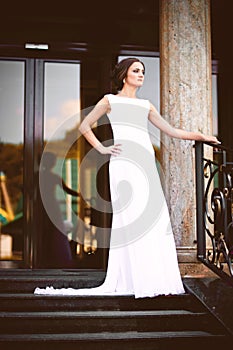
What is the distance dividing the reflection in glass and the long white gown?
2759 millimetres

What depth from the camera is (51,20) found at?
7492mm

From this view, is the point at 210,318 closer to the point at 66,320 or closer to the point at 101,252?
the point at 66,320

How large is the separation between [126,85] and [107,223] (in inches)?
78.2

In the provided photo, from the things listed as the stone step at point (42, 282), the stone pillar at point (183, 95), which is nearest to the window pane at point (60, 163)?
the stone step at point (42, 282)

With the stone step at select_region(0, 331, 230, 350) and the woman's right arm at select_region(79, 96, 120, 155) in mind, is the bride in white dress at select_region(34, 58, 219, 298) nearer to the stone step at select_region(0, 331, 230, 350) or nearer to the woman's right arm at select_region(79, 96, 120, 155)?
the woman's right arm at select_region(79, 96, 120, 155)

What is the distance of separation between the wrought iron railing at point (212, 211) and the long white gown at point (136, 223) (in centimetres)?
36

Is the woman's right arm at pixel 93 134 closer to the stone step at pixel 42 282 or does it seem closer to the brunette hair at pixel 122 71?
the brunette hair at pixel 122 71

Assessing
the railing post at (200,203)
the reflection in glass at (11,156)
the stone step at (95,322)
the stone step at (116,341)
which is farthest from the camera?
the reflection in glass at (11,156)

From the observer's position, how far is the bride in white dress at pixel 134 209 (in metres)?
5.11

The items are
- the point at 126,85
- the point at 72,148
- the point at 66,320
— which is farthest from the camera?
the point at 72,148

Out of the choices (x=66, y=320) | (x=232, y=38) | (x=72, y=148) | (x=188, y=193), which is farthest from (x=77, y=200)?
(x=66, y=320)

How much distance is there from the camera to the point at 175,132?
5492mm

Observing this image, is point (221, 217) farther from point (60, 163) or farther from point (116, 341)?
point (60, 163)

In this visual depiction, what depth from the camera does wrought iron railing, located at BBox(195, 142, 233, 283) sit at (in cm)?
511
